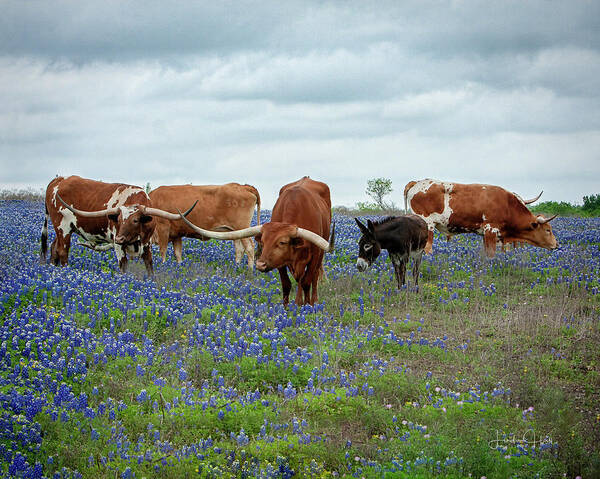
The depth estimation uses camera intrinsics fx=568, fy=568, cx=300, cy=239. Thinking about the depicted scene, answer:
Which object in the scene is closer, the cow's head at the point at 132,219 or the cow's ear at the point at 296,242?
the cow's ear at the point at 296,242

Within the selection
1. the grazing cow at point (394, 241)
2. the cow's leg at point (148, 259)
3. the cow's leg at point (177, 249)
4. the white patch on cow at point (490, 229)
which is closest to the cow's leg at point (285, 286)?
the grazing cow at point (394, 241)

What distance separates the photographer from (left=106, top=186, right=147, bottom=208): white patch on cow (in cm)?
1287

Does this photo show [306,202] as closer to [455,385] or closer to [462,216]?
[455,385]

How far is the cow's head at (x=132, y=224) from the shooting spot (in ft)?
38.3

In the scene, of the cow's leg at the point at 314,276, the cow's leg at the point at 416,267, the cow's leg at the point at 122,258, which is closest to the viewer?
the cow's leg at the point at 314,276

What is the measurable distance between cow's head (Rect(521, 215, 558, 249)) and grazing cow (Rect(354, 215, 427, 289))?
16.7 ft

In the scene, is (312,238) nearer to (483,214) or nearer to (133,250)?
(133,250)

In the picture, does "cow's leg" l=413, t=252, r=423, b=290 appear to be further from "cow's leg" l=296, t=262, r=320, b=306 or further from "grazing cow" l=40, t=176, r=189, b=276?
"grazing cow" l=40, t=176, r=189, b=276

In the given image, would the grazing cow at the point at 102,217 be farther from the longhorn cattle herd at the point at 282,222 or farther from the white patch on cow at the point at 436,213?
the white patch on cow at the point at 436,213

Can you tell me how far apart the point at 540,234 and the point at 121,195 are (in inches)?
425

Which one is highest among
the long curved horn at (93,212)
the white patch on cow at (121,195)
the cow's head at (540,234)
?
the white patch on cow at (121,195)

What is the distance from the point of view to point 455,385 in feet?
21.0

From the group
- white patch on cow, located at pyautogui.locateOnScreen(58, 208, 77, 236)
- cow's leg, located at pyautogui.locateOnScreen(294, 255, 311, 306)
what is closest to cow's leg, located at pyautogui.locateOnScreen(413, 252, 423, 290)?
cow's leg, located at pyautogui.locateOnScreen(294, 255, 311, 306)

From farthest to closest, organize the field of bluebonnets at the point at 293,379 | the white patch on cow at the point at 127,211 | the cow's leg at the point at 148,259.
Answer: the cow's leg at the point at 148,259
the white patch on cow at the point at 127,211
the field of bluebonnets at the point at 293,379
